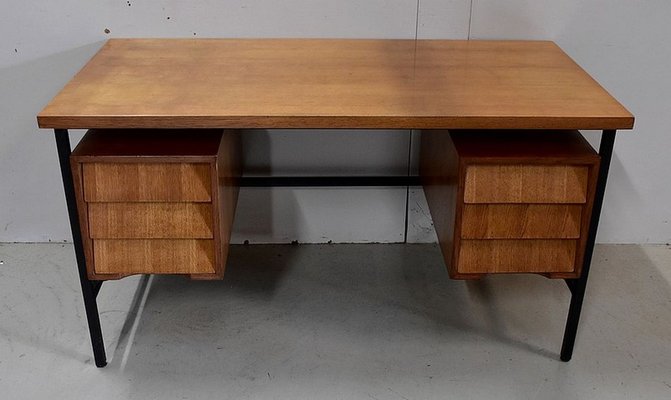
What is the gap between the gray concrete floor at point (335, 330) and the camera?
197 centimetres

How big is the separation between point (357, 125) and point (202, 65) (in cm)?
56

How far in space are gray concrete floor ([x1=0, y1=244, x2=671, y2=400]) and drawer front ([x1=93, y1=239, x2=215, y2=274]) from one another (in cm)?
33

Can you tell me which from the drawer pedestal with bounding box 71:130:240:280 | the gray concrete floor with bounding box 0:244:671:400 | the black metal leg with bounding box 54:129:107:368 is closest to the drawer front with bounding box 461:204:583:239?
the gray concrete floor with bounding box 0:244:671:400

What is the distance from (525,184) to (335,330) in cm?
73

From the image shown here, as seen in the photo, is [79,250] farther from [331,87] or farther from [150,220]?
[331,87]

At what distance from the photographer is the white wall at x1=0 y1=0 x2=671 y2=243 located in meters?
2.27

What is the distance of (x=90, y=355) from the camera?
6.78 ft

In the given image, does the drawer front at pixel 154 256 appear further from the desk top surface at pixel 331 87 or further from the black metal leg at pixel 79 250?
the desk top surface at pixel 331 87

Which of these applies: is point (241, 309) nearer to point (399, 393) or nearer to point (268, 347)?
point (268, 347)

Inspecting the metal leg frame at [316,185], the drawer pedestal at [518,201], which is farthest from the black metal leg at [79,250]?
the drawer pedestal at [518,201]

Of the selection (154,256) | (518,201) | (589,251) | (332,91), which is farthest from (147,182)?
(589,251)

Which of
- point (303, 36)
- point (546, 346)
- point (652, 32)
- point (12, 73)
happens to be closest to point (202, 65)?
point (303, 36)

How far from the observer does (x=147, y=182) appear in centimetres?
175

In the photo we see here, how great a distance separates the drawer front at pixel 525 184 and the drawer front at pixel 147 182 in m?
0.62
